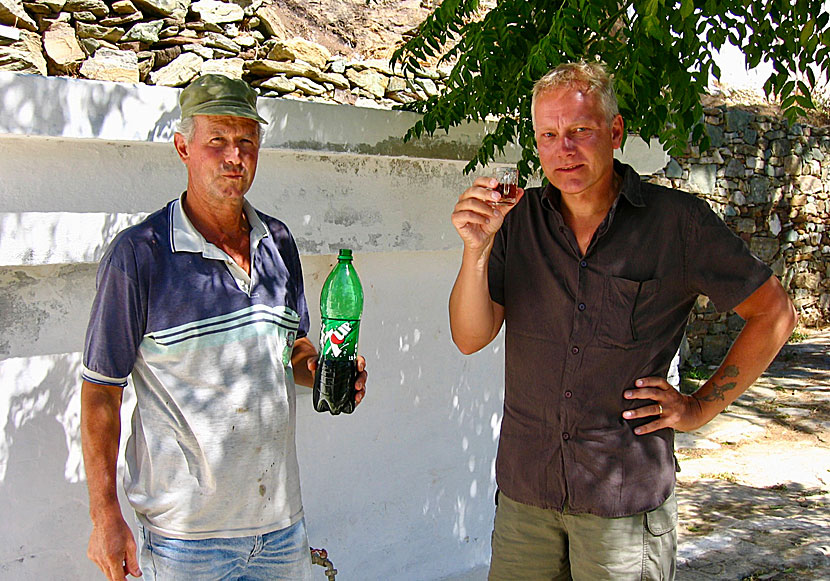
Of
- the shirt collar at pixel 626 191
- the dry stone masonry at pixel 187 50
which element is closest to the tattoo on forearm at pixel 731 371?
the shirt collar at pixel 626 191

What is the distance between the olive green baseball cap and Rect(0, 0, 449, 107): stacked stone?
247 cm

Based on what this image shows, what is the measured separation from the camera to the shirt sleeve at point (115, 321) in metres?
1.98

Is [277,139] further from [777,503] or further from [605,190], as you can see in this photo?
[777,503]

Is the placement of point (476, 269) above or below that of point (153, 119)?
below

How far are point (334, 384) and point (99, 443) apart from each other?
0.70 meters

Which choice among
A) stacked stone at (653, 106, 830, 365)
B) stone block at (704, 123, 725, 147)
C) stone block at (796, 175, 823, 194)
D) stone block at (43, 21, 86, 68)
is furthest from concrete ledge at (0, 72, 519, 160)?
stone block at (796, 175, 823, 194)

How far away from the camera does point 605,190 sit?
2.40 meters

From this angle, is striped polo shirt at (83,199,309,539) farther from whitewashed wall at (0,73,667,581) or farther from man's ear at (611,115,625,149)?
man's ear at (611,115,625,149)

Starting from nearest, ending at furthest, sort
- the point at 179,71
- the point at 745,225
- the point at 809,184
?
the point at 179,71
the point at 745,225
the point at 809,184

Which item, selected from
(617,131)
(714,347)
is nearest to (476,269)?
(617,131)

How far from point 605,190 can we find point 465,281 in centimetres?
53

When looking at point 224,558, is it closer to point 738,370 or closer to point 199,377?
point 199,377

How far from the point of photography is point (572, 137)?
2277mm

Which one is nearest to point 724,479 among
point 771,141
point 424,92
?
point 424,92
